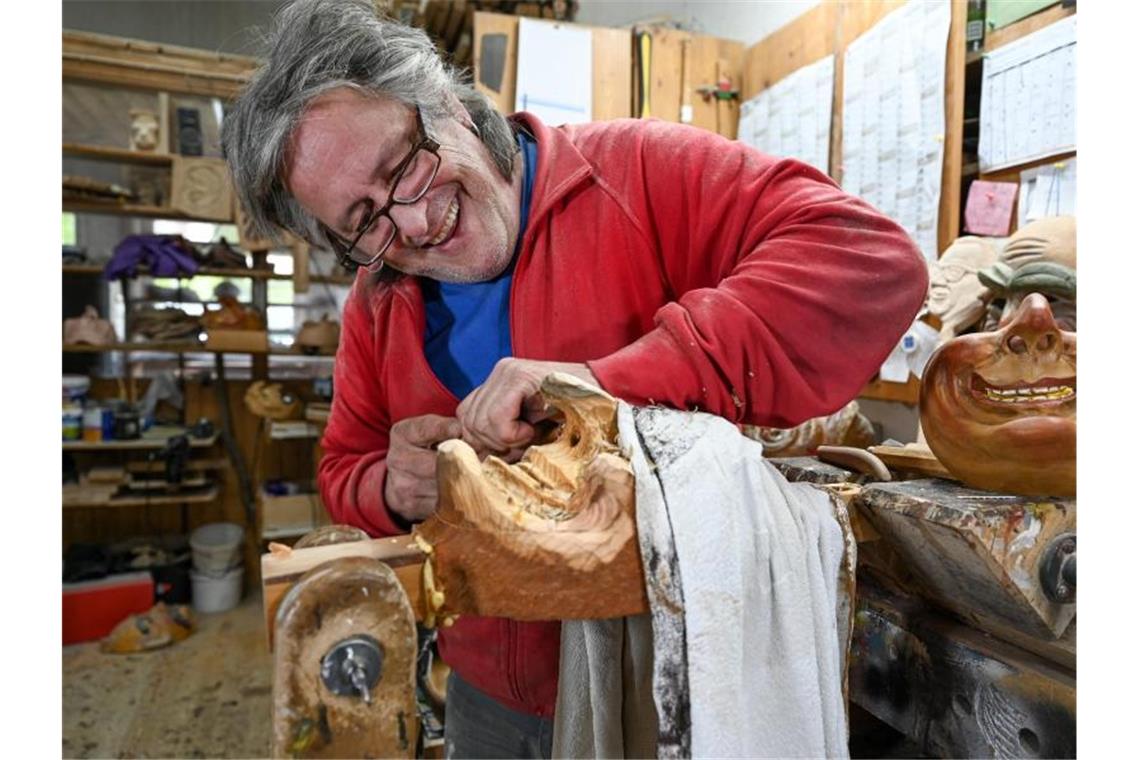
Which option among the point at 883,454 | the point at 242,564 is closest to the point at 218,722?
the point at 242,564

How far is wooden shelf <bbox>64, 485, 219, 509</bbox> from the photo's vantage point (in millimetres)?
3901

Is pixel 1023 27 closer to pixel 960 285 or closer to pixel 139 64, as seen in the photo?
pixel 960 285

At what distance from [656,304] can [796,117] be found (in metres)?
0.47

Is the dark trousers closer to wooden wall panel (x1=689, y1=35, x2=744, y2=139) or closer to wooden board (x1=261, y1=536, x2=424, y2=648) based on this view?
wooden board (x1=261, y1=536, x2=424, y2=648)

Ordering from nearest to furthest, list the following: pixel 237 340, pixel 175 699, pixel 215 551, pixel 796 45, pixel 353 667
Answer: pixel 353 667
pixel 796 45
pixel 175 699
pixel 215 551
pixel 237 340

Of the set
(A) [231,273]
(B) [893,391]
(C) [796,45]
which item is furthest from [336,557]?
(A) [231,273]

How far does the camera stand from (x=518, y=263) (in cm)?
92

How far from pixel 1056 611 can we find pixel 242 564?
439 cm

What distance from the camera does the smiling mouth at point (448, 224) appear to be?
0.89 meters

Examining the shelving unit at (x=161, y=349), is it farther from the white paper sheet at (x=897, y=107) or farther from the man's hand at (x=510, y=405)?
the man's hand at (x=510, y=405)

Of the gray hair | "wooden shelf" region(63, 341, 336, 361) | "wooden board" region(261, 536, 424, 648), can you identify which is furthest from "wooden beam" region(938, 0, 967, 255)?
"wooden shelf" region(63, 341, 336, 361)

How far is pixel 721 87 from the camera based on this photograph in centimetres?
125

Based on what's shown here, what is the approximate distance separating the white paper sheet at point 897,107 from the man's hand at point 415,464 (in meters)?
0.81

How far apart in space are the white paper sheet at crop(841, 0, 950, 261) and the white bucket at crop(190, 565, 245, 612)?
4.09 m
